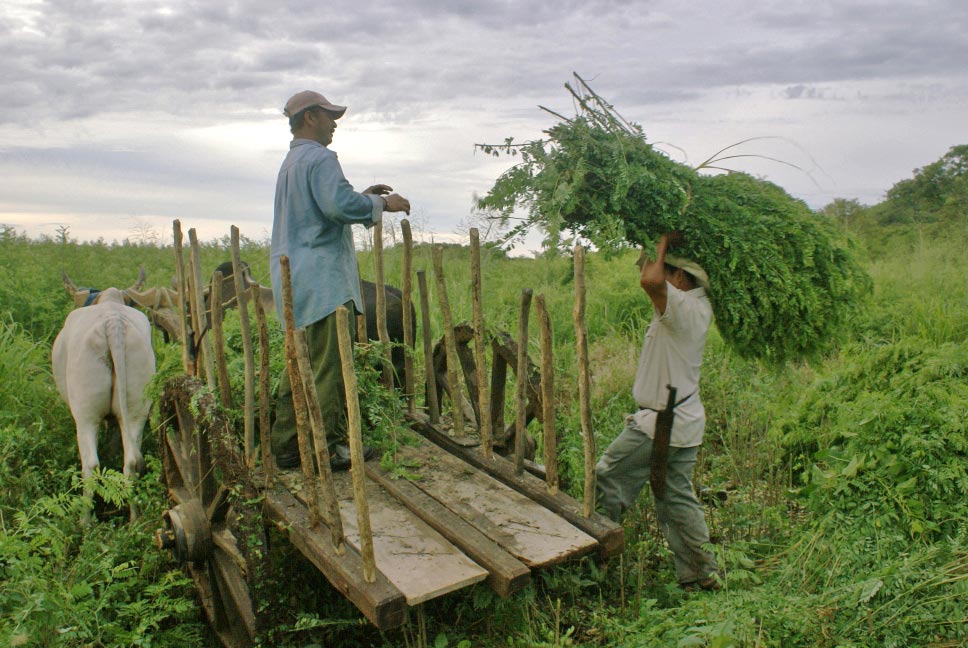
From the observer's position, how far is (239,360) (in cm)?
389

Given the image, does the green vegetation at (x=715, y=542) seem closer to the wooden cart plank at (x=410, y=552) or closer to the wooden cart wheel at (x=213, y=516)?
the wooden cart wheel at (x=213, y=516)

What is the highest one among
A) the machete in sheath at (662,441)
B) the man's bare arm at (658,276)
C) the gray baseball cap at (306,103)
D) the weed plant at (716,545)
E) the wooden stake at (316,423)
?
the gray baseball cap at (306,103)

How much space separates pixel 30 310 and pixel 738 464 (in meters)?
6.40

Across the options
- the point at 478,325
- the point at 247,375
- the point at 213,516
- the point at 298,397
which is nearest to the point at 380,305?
the point at 478,325

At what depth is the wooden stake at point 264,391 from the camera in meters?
3.06

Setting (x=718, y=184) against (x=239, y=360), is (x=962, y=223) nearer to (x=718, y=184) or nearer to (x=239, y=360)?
(x=718, y=184)

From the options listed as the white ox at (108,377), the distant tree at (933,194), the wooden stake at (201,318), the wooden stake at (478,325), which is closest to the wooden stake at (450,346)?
the wooden stake at (478,325)

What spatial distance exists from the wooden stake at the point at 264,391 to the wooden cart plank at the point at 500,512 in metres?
0.66

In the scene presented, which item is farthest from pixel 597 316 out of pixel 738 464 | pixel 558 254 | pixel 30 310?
pixel 30 310

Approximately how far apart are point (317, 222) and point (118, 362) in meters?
1.84

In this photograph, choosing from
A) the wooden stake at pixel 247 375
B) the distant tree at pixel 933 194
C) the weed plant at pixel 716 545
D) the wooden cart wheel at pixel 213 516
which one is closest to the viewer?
the weed plant at pixel 716 545

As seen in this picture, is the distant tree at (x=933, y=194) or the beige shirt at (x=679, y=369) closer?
the beige shirt at (x=679, y=369)

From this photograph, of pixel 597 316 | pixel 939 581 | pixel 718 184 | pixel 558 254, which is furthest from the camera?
pixel 597 316

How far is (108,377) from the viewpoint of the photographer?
14.8ft
